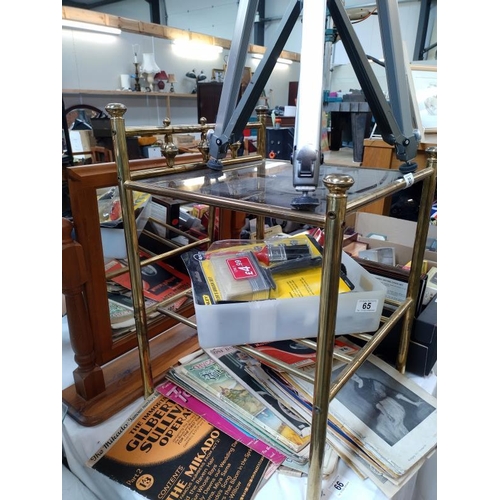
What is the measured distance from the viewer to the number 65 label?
585 mm

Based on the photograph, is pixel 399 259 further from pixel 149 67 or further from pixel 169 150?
pixel 149 67

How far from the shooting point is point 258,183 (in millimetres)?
581

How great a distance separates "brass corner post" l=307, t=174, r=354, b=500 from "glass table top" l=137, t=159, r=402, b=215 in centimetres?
3

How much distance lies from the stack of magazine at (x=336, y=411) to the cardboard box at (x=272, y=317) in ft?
0.23

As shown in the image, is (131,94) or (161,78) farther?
(161,78)

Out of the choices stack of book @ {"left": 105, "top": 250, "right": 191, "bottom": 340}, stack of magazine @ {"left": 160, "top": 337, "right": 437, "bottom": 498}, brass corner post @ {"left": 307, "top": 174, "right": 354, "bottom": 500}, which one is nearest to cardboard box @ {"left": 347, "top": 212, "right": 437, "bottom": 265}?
stack of magazine @ {"left": 160, "top": 337, "right": 437, "bottom": 498}

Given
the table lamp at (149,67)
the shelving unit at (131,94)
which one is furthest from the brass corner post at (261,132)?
the table lamp at (149,67)

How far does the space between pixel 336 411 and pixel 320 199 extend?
40 centimetres

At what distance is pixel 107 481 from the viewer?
1.91 ft

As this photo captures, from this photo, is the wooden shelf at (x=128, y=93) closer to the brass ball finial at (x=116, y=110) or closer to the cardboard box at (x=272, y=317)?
the brass ball finial at (x=116, y=110)

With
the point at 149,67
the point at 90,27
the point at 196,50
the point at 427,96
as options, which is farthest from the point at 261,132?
the point at 196,50

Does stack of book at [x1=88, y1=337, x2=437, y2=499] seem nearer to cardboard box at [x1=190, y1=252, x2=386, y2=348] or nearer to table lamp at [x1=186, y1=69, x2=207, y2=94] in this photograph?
cardboard box at [x1=190, y1=252, x2=386, y2=348]

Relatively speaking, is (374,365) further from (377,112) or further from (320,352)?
(377,112)

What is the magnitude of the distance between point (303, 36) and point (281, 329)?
0.40 metres
